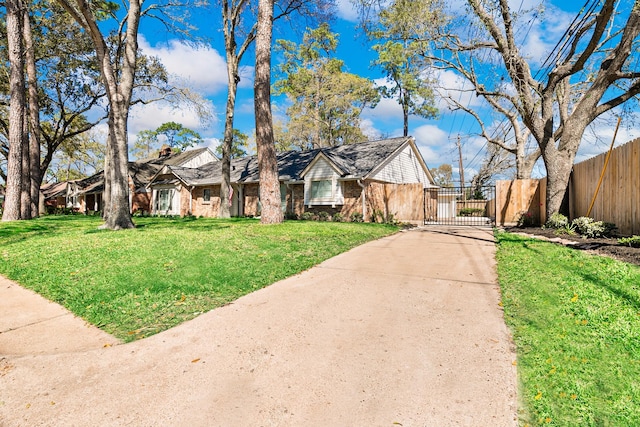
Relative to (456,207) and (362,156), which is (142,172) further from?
(456,207)

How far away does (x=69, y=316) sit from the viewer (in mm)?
4152

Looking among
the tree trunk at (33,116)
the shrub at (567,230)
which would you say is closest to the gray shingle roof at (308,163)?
the tree trunk at (33,116)

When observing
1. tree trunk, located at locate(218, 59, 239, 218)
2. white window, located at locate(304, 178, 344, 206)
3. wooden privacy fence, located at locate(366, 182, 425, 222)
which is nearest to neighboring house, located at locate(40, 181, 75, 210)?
tree trunk, located at locate(218, 59, 239, 218)

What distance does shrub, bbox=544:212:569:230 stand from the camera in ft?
33.0

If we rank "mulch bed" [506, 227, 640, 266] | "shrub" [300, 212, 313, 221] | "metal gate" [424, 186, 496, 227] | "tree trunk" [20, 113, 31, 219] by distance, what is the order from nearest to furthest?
"mulch bed" [506, 227, 640, 266]
"tree trunk" [20, 113, 31, 219]
"shrub" [300, 212, 313, 221]
"metal gate" [424, 186, 496, 227]

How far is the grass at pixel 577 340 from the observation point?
2178mm

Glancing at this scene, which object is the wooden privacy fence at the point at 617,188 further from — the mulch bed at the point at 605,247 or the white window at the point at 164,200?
the white window at the point at 164,200

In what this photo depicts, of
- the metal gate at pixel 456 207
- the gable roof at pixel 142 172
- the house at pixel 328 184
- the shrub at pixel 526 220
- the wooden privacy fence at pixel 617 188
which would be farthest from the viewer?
the gable roof at pixel 142 172

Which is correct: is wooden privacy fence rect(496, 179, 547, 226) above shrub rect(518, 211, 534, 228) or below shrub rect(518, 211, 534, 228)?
above

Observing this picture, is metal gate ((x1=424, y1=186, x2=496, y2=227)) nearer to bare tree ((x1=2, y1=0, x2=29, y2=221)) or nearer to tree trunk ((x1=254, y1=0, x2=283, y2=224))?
tree trunk ((x1=254, y1=0, x2=283, y2=224))

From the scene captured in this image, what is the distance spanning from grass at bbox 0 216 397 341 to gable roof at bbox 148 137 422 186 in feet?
30.5

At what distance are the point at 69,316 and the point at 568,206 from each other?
13865mm

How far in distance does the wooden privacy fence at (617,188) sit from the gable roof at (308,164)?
9064mm

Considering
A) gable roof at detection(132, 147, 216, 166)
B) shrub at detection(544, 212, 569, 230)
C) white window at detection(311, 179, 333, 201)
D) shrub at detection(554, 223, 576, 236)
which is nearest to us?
shrub at detection(554, 223, 576, 236)
